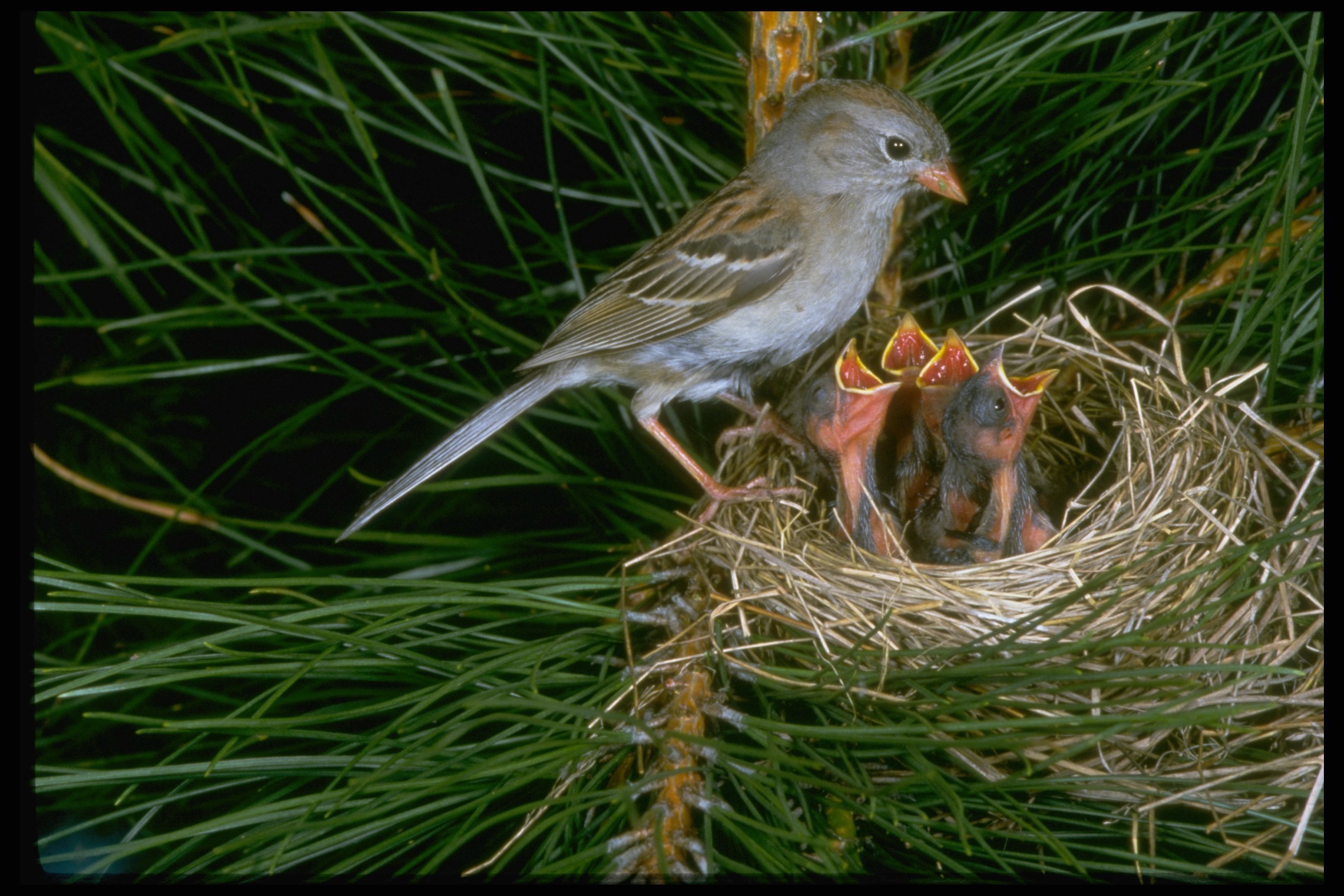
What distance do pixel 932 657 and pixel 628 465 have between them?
42.4 inches

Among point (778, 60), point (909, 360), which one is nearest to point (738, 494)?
point (909, 360)

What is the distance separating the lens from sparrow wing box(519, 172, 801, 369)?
2.45 m

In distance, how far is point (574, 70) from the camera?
5.90ft

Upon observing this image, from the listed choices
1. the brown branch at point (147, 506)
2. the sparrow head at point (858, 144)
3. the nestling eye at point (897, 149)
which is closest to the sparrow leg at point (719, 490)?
the sparrow head at point (858, 144)

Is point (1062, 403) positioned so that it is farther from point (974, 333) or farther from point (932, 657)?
point (932, 657)

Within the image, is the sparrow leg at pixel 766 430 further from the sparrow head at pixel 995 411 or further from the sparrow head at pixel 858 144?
the sparrow head at pixel 858 144

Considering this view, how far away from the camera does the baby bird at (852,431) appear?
216 centimetres

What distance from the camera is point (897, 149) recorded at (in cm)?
231

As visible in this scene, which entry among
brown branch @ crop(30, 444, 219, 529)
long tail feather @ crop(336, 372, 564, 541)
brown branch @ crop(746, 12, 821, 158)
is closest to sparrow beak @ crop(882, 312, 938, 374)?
brown branch @ crop(746, 12, 821, 158)

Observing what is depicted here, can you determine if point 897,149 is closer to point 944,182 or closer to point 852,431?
point 944,182

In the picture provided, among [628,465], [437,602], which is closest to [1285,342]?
[628,465]

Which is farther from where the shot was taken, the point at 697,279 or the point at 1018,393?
the point at 697,279

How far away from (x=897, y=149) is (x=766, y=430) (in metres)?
0.81

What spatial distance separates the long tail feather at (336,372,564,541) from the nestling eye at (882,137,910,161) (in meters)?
1.09
